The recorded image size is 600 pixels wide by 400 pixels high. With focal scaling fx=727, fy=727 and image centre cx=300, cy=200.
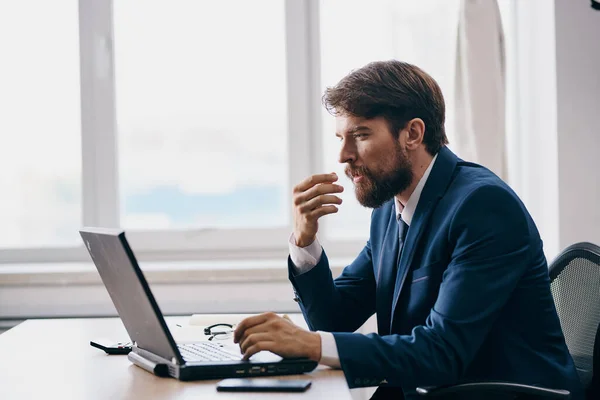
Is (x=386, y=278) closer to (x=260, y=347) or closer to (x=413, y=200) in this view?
(x=413, y=200)

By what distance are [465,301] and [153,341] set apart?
2.01ft

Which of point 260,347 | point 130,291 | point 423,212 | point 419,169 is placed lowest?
point 260,347

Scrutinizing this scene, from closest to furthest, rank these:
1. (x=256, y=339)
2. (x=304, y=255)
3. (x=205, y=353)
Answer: (x=256, y=339)
(x=205, y=353)
(x=304, y=255)

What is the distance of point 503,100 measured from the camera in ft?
9.20

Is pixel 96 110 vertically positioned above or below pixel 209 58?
below

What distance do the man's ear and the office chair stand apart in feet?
1.42

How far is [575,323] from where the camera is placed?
1657 millimetres

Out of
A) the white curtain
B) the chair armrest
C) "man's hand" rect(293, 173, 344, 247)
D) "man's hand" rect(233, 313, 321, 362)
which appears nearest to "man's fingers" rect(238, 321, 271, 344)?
"man's hand" rect(233, 313, 321, 362)

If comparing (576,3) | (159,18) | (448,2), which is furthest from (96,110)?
(576,3)

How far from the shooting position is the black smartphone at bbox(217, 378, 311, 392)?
1199mm

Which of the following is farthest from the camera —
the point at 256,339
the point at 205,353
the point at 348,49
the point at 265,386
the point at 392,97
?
the point at 348,49

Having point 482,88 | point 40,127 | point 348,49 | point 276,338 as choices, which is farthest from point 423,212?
point 40,127

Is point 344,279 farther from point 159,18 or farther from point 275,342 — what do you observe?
point 159,18

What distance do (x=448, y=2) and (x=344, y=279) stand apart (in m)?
1.55
